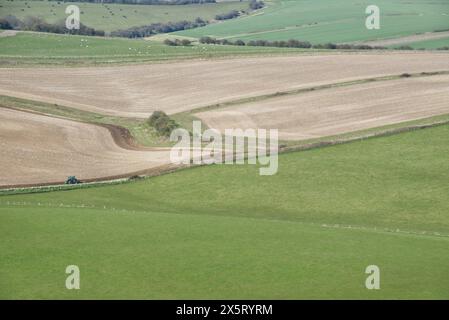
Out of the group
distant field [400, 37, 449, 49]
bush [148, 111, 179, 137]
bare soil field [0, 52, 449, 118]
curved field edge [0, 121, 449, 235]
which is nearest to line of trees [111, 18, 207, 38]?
bare soil field [0, 52, 449, 118]

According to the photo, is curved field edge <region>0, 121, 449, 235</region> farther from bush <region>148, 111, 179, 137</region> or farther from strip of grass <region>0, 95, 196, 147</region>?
strip of grass <region>0, 95, 196, 147</region>

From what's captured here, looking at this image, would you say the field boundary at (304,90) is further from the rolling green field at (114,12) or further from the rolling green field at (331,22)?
the rolling green field at (114,12)

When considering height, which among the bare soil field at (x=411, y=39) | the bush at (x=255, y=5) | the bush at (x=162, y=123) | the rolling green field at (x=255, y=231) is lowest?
the rolling green field at (x=255, y=231)

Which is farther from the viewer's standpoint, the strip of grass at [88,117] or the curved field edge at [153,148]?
the strip of grass at [88,117]

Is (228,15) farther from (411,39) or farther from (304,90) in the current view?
(304,90)

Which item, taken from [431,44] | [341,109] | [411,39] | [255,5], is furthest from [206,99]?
[255,5]

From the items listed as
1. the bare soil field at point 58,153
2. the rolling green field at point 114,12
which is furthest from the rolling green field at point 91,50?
the bare soil field at point 58,153
